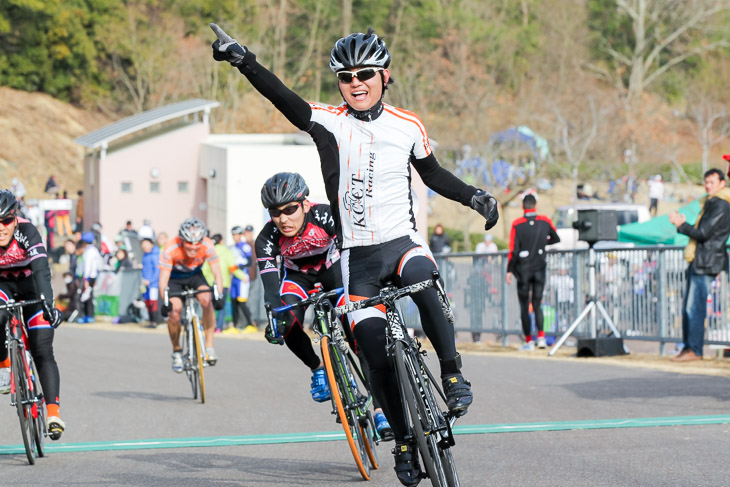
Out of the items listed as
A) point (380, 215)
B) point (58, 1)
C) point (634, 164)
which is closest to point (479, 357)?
point (380, 215)

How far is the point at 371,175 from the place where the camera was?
6609mm

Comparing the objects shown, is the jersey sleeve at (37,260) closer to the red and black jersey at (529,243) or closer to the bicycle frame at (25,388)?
the bicycle frame at (25,388)

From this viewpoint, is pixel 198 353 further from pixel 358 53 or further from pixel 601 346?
pixel 358 53

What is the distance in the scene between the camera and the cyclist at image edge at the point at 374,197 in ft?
21.4

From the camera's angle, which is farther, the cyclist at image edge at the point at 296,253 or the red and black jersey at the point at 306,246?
the red and black jersey at the point at 306,246

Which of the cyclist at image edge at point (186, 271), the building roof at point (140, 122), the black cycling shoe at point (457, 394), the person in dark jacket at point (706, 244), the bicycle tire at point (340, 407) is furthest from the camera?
the building roof at point (140, 122)

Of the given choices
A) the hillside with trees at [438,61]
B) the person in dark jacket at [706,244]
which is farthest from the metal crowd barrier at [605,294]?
the hillside with trees at [438,61]

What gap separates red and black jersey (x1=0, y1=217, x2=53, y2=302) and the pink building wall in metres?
43.3

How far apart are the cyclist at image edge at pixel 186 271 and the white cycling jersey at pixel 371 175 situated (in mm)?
7106

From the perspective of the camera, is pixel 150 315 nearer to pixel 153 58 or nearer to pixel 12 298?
pixel 12 298

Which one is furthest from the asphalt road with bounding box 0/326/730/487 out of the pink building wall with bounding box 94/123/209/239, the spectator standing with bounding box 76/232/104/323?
the pink building wall with bounding box 94/123/209/239

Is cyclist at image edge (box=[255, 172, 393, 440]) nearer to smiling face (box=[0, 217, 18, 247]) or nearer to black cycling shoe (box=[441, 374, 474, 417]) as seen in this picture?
smiling face (box=[0, 217, 18, 247])

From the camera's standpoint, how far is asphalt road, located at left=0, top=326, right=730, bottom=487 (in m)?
8.27

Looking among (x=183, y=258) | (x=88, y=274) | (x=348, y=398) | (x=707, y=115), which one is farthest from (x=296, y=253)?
(x=707, y=115)
